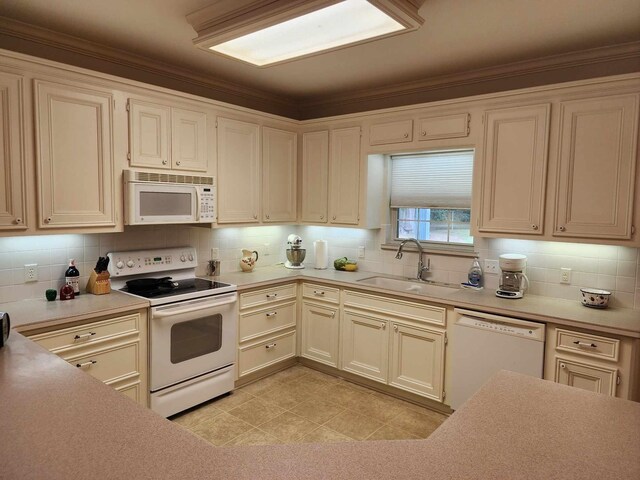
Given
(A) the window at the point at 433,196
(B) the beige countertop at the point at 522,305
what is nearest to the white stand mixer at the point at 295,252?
(B) the beige countertop at the point at 522,305

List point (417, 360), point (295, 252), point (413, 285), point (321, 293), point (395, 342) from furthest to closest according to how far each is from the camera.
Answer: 1. point (295, 252)
2. point (321, 293)
3. point (413, 285)
4. point (395, 342)
5. point (417, 360)

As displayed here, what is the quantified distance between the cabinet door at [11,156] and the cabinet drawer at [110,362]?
0.86m

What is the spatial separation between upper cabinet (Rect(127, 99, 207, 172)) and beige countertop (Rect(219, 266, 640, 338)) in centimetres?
106

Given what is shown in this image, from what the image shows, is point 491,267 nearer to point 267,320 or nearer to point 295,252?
point 295,252

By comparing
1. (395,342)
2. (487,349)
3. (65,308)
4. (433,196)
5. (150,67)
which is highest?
(150,67)

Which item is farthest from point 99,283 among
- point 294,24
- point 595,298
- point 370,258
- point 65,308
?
point 595,298

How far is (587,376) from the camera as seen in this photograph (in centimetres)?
257

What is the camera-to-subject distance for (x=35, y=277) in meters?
2.83

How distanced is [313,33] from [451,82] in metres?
1.65

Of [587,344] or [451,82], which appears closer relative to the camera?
[587,344]

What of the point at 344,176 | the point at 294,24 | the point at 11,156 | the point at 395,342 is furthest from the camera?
the point at 344,176

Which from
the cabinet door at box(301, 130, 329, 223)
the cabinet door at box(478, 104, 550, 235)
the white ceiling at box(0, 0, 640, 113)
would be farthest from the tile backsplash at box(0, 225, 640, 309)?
the white ceiling at box(0, 0, 640, 113)

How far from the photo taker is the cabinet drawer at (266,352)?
11.7 ft

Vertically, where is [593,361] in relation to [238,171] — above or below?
below
